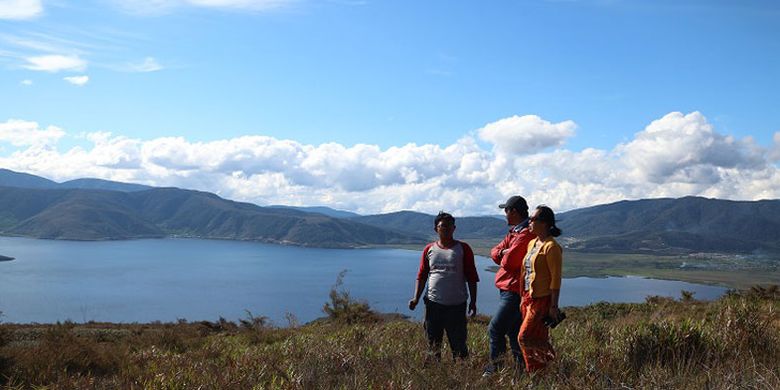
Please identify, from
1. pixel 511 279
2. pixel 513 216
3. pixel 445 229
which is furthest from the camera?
pixel 445 229

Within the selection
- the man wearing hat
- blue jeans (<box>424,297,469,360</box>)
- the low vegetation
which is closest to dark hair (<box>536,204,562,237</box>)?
the man wearing hat

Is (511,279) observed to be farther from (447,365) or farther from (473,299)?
(447,365)

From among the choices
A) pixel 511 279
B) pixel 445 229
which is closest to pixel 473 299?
pixel 511 279

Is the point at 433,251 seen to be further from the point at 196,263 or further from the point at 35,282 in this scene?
the point at 196,263

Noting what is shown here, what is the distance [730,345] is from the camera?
192 inches

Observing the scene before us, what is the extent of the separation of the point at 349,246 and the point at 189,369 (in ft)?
620

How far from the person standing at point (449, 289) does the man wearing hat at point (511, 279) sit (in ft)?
1.23

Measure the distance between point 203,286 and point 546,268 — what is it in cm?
8444

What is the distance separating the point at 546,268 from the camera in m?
4.71

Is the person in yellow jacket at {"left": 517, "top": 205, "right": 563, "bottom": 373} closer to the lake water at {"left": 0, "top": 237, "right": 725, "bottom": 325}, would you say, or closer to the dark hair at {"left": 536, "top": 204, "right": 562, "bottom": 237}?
the dark hair at {"left": 536, "top": 204, "right": 562, "bottom": 237}

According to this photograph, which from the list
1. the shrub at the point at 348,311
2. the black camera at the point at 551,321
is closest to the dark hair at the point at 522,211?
the black camera at the point at 551,321

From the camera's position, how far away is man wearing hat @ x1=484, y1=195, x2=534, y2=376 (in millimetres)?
5043

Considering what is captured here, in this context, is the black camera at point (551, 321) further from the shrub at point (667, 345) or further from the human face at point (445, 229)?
the human face at point (445, 229)

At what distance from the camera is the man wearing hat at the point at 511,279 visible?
5043 millimetres
